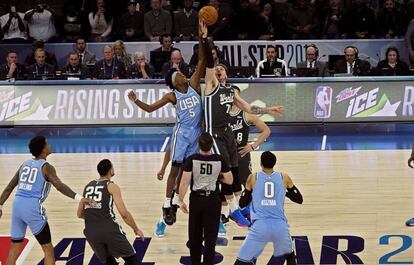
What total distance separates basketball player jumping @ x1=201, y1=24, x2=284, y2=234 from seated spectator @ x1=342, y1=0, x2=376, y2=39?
1161cm

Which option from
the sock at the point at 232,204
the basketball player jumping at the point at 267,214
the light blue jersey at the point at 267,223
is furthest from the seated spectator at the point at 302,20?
the light blue jersey at the point at 267,223

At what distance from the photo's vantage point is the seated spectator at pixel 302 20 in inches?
942

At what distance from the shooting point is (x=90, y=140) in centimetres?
2020

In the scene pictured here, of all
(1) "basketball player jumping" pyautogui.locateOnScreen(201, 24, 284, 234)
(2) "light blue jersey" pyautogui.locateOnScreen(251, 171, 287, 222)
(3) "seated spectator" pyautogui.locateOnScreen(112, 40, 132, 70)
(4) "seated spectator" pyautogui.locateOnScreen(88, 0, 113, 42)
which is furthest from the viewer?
(4) "seated spectator" pyautogui.locateOnScreen(88, 0, 113, 42)

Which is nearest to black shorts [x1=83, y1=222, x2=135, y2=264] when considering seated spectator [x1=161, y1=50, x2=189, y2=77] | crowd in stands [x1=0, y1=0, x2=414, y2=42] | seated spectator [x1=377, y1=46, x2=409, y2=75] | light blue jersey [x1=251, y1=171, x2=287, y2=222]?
light blue jersey [x1=251, y1=171, x2=287, y2=222]

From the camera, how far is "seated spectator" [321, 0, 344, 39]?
78.9ft

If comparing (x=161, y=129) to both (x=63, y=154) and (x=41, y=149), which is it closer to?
(x=63, y=154)

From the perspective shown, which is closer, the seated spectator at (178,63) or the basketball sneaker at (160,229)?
the basketball sneaker at (160,229)

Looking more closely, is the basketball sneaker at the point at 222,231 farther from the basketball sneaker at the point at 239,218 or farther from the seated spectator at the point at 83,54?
the seated spectator at the point at 83,54

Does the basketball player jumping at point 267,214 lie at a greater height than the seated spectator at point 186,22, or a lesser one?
lesser

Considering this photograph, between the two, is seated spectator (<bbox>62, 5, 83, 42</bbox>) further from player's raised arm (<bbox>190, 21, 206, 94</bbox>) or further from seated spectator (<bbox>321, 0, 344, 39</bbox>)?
player's raised arm (<bbox>190, 21, 206, 94</bbox>)

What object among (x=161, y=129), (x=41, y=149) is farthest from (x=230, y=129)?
(x=161, y=129)

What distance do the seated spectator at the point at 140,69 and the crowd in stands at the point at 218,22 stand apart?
2.35 meters

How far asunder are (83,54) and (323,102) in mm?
5891
